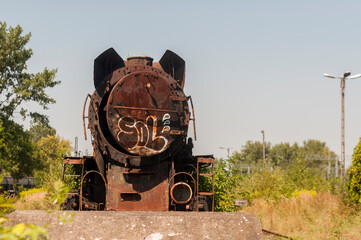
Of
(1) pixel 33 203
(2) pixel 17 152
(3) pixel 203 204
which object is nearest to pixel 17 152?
(2) pixel 17 152

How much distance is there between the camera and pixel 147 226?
565 centimetres

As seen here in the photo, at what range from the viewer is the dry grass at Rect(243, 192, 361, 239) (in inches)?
465

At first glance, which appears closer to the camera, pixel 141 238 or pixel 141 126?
pixel 141 238

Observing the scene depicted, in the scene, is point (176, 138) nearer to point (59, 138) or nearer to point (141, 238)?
point (141, 238)

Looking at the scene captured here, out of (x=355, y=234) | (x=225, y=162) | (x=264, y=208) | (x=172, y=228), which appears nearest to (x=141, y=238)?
(x=172, y=228)

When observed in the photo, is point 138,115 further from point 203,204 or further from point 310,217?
point 310,217

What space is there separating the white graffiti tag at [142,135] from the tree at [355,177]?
9.72 meters

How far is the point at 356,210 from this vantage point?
1565 cm

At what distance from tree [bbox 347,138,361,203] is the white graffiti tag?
9718mm

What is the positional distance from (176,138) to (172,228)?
2823 mm

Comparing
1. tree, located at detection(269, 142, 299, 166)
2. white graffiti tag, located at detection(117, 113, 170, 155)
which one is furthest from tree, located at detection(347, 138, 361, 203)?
tree, located at detection(269, 142, 299, 166)

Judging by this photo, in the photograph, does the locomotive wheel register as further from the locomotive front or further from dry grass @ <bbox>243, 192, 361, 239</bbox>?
dry grass @ <bbox>243, 192, 361, 239</bbox>

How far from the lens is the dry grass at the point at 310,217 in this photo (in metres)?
11.8

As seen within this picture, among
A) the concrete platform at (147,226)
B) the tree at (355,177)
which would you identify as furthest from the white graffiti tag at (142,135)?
the tree at (355,177)
